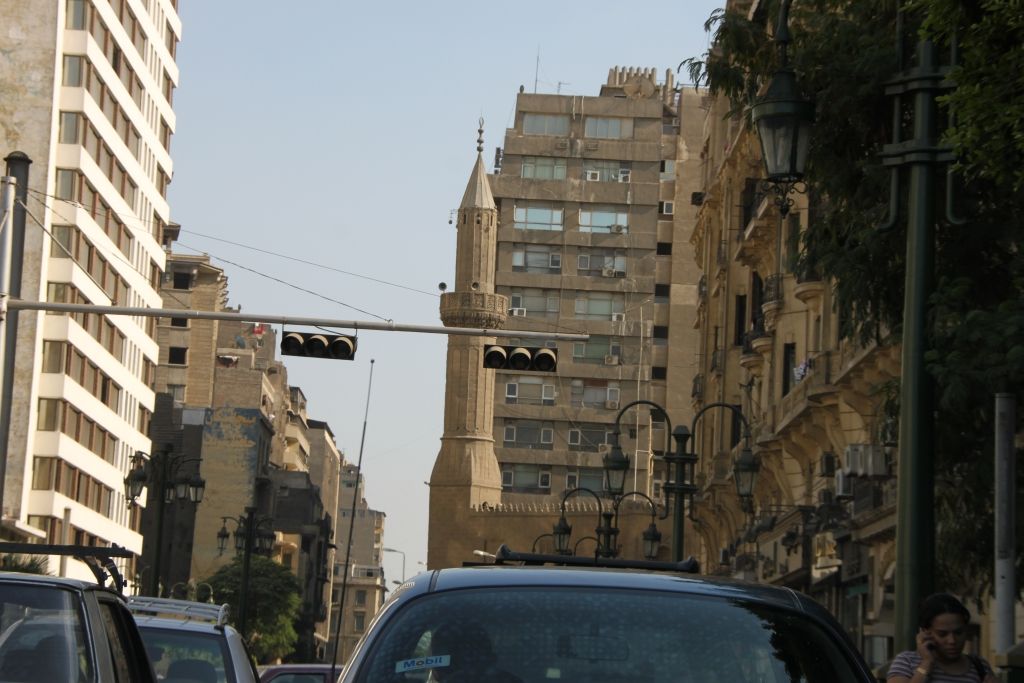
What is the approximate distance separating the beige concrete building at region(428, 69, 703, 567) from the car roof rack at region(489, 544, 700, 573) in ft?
327

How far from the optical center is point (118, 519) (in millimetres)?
Result: 71250

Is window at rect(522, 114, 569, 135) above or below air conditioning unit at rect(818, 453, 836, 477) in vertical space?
above

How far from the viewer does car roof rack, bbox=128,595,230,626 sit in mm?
11523

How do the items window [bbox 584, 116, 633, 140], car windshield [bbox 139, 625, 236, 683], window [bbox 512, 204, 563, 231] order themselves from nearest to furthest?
1. car windshield [bbox 139, 625, 236, 683]
2. window [bbox 512, 204, 563, 231]
3. window [bbox 584, 116, 633, 140]

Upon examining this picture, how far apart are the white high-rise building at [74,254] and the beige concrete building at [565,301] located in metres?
38.8

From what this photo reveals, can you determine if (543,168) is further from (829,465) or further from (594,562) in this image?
(594,562)

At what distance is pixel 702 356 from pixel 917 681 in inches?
2259

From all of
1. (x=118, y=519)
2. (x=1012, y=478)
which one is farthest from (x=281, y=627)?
(x=1012, y=478)

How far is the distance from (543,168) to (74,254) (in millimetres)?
53774

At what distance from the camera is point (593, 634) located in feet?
17.1

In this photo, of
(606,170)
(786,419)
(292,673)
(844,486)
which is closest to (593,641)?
(292,673)

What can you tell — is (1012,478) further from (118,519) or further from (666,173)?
(666,173)

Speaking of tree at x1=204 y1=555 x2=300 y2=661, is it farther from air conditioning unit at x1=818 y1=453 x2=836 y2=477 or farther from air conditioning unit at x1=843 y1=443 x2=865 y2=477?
air conditioning unit at x1=843 y1=443 x2=865 y2=477

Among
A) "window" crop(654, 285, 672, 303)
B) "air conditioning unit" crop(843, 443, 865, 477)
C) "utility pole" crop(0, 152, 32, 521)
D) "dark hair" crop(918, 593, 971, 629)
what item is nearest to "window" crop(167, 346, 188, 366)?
"window" crop(654, 285, 672, 303)
